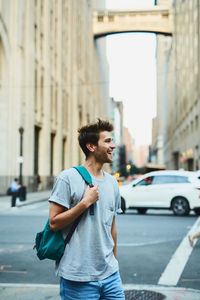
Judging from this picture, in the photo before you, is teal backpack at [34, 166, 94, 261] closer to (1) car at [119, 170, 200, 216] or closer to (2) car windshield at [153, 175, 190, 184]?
(1) car at [119, 170, 200, 216]

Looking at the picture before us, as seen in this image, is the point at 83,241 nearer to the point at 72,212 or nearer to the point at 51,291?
the point at 72,212

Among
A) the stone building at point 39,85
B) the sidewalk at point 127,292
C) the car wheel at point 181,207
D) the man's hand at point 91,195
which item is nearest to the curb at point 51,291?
the sidewalk at point 127,292

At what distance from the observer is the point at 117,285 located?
3.07 meters

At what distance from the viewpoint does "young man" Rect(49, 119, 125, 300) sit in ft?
9.57

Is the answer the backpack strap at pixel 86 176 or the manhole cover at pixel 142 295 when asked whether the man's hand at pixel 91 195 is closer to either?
the backpack strap at pixel 86 176

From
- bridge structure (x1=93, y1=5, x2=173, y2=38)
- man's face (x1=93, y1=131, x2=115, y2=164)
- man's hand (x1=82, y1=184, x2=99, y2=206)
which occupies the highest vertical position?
bridge structure (x1=93, y1=5, x2=173, y2=38)

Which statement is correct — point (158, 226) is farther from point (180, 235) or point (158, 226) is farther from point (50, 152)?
point (50, 152)

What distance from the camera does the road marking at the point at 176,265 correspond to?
21.6 feet

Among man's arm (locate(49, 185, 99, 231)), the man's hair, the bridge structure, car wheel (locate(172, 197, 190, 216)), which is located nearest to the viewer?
man's arm (locate(49, 185, 99, 231))

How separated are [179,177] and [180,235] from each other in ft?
21.6

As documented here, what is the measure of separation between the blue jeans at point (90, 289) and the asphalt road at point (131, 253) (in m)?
3.57

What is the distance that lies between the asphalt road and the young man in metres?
3.65

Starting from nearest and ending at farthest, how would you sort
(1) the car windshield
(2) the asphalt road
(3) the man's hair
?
(3) the man's hair
(2) the asphalt road
(1) the car windshield

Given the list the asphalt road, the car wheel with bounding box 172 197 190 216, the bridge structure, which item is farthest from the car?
the bridge structure
